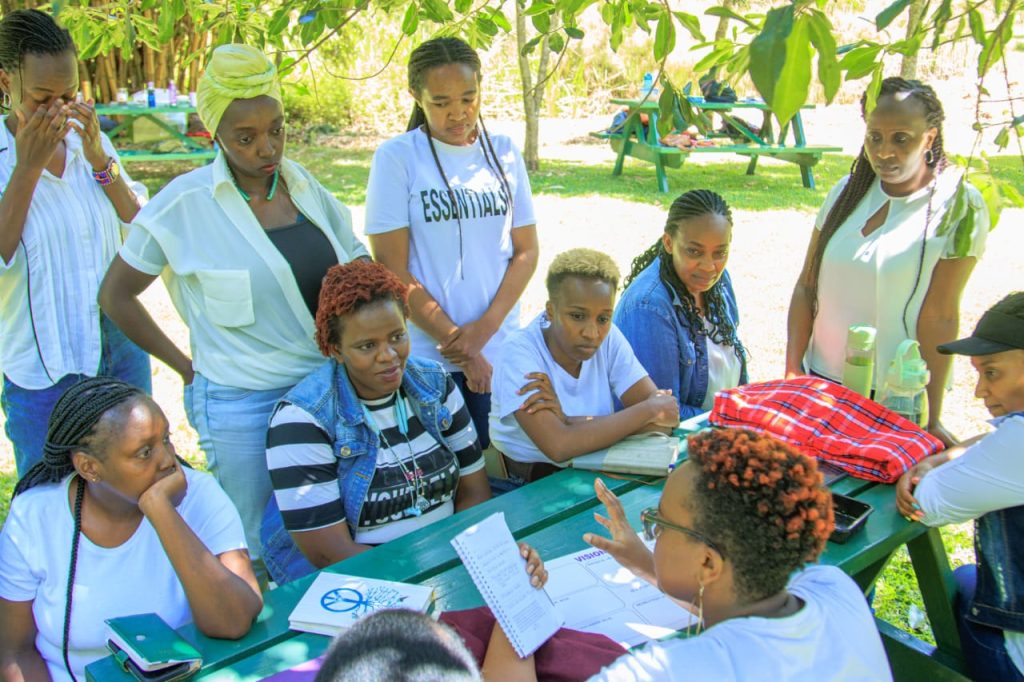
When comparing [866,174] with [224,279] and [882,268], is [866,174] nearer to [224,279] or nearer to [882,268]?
[882,268]

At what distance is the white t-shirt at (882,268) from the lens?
124 inches

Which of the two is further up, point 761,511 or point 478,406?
point 761,511

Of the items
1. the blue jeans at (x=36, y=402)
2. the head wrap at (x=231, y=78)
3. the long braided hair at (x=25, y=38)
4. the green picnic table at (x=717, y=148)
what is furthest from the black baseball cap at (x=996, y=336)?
the green picnic table at (x=717, y=148)

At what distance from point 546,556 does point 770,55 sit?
5.00 feet

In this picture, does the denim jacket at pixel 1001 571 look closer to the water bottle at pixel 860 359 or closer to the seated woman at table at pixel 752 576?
the seated woman at table at pixel 752 576

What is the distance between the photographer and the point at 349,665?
1.36 m

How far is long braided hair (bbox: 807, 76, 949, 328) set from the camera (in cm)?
313

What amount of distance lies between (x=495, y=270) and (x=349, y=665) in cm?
229

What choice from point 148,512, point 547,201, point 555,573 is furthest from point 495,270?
point 547,201

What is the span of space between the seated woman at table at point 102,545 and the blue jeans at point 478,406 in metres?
1.38

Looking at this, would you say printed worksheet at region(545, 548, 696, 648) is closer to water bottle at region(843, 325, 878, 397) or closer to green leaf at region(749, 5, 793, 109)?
green leaf at region(749, 5, 793, 109)

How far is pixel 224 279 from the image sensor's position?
107 inches

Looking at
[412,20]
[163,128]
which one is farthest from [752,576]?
[163,128]

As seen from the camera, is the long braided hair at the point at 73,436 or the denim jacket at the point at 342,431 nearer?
the long braided hair at the point at 73,436
